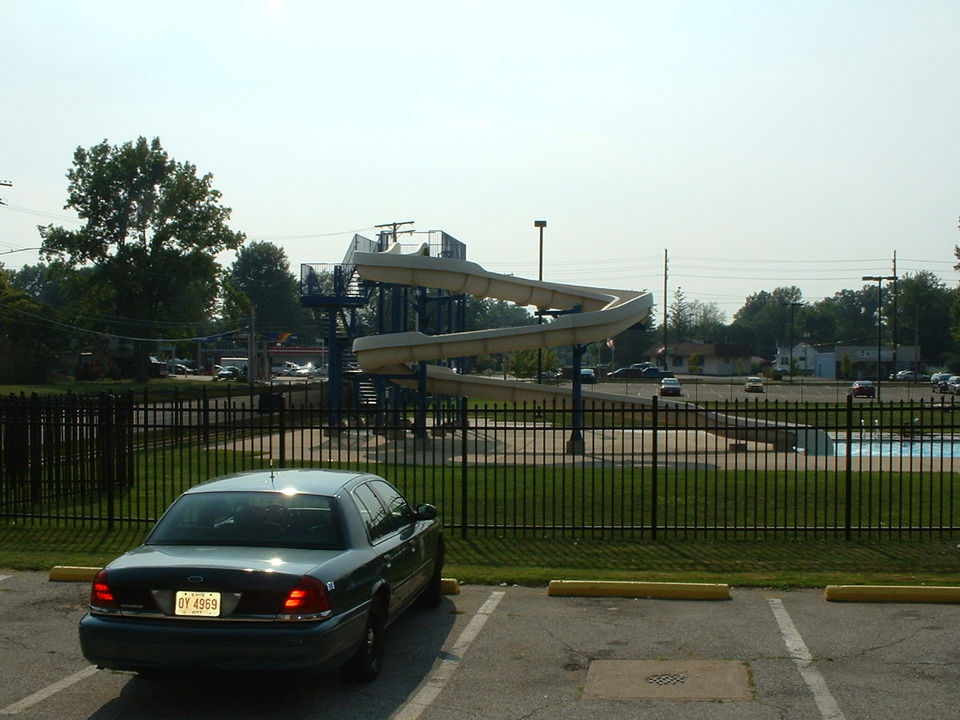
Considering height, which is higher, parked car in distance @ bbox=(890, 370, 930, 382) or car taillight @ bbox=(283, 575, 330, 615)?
car taillight @ bbox=(283, 575, 330, 615)

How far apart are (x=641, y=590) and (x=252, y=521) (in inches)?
174

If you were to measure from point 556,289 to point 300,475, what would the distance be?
25.2 meters

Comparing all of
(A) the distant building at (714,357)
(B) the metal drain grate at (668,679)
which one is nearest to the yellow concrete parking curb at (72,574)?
(B) the metal drain grate at (668,679)

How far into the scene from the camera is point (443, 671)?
24.3ft

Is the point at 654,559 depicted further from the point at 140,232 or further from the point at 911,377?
the point at 911,377

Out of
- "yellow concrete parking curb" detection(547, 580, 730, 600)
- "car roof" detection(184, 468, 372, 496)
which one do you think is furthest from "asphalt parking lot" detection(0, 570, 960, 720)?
"car roof" detection(184, 468, 372, 496)

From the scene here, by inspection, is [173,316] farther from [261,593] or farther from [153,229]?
[261,593]

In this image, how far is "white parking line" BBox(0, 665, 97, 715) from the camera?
6494 millimetres

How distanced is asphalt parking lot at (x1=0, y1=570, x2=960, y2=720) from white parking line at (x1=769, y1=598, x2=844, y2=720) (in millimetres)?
16

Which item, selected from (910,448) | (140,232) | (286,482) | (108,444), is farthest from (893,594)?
(140,232)

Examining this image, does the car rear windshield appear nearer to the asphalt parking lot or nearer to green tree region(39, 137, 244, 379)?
the asphalt parking lot

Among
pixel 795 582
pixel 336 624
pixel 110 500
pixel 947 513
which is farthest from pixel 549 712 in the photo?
pixel 947 513

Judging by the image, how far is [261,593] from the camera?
6.12 meters

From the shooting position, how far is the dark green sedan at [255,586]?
6.05 meters
